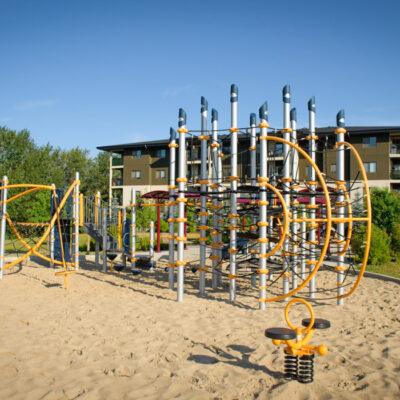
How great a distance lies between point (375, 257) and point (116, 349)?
1261cm

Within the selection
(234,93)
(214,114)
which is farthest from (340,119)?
(214,114)

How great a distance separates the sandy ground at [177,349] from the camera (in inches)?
181

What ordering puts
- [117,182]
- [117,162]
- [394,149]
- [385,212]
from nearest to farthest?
1. [385,212]
2. [394,149]
3. [117,162]
4. [117,182]

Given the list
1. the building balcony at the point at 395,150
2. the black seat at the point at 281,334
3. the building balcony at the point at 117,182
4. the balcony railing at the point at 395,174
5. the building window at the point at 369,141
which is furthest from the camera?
the building balcony at the point at 117,182

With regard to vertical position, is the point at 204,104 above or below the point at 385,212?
above

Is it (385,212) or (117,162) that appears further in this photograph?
(117,162)

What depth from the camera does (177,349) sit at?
19.8ft

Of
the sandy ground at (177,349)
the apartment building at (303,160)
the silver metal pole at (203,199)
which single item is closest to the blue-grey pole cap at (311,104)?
the silver metal pole at (203,199)

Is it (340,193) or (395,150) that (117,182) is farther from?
(340,193)

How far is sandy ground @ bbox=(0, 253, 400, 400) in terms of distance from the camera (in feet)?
15.1

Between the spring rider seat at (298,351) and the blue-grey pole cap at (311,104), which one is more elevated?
the blue-grey pole cap at (311,104)

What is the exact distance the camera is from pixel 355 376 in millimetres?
4961

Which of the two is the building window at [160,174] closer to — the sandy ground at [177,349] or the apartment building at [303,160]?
the apartment building at [303,160]

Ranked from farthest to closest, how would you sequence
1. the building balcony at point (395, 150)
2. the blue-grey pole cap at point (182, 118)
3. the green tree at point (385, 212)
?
the building balcony at point (395, 150) < the green tree at point (385, 212) < the blue-grey pole cap at point (182, 118)
